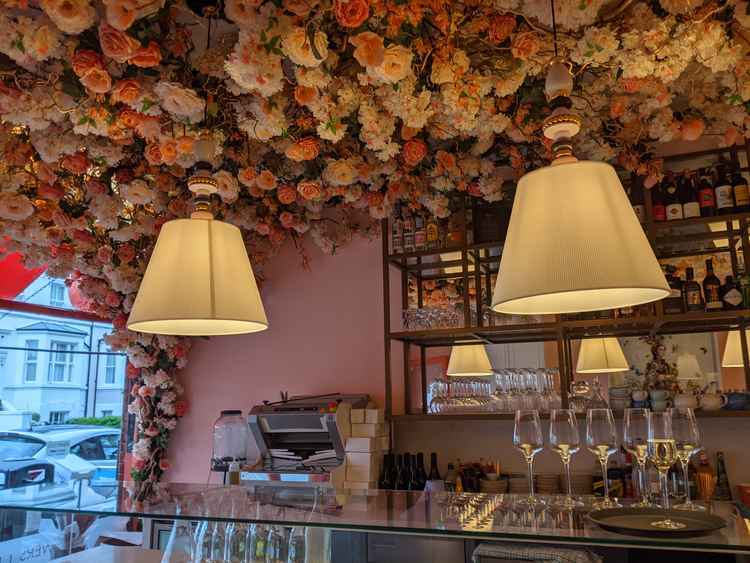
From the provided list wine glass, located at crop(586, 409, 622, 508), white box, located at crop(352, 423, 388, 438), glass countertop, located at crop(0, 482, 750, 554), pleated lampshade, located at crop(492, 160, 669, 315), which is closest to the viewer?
pleated lampshade, located at crop(492, 160, 669, 315)

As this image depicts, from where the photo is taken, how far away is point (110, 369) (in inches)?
224

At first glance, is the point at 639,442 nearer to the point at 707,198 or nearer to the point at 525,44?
the point at 525,44

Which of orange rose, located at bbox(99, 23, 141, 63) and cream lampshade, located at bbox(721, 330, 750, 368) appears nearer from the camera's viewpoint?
orange rose, located at bbox(99, 23, 141, 63)

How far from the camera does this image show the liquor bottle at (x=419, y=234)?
387 centimetres

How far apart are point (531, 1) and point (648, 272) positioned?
4.44 feet

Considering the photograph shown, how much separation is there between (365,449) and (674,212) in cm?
219

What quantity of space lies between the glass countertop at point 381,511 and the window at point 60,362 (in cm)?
330

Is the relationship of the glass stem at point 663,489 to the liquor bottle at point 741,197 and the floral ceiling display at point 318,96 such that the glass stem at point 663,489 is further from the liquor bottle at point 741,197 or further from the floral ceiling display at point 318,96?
the liquor bottle at point 741,197

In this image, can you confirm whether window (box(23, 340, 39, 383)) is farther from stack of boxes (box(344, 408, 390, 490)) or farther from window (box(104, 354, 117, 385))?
stack of boxes (box(344, 408, 390, 490))

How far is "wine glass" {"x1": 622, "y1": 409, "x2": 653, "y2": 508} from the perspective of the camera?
181 centimetres

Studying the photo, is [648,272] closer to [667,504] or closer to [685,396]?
[667,504]

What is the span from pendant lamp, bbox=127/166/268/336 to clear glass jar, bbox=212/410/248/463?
2.71 meters

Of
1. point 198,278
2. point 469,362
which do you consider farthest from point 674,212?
point 198,278

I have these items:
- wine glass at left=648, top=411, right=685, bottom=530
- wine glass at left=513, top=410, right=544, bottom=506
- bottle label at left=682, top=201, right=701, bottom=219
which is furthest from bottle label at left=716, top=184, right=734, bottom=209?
wine glass at left=513, top=410, right=544, bottom=506
